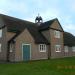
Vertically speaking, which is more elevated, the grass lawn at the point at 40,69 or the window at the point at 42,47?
the window at the point at 42,47

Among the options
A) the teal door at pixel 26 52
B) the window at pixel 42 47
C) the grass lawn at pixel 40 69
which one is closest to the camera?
the grass lawn at pixel 40 69

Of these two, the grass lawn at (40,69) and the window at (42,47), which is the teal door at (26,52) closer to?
the window at (42,47)

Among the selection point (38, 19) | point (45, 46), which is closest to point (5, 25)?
point (45, 46)

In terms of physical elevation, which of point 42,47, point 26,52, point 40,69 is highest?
point 42,47

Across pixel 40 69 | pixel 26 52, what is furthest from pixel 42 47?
pixel 40 69

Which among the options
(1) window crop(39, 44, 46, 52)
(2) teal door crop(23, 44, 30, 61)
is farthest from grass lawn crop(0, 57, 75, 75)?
(1) window crop(39, 44, 46, 52)

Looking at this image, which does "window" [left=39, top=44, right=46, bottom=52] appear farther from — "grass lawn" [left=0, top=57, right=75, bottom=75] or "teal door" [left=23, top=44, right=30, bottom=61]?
"grass lawn" [left=0, top=57, right=75, bottom=75]

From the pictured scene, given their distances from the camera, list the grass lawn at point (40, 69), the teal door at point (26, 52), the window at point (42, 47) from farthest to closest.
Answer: the window at point (42, 47)
the teal door at point (26, 52)
the grass lawn at point (40, 69)

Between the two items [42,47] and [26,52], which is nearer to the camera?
[26,52]

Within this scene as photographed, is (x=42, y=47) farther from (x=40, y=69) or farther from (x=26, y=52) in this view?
(x=40, y=69)

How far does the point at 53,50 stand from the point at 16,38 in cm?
1179

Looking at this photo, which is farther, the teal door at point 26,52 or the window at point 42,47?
the window at point 42,47

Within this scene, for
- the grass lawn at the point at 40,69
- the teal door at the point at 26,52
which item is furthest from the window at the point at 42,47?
the grass lawn at the point at 40,69

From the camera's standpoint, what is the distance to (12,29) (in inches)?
1275
